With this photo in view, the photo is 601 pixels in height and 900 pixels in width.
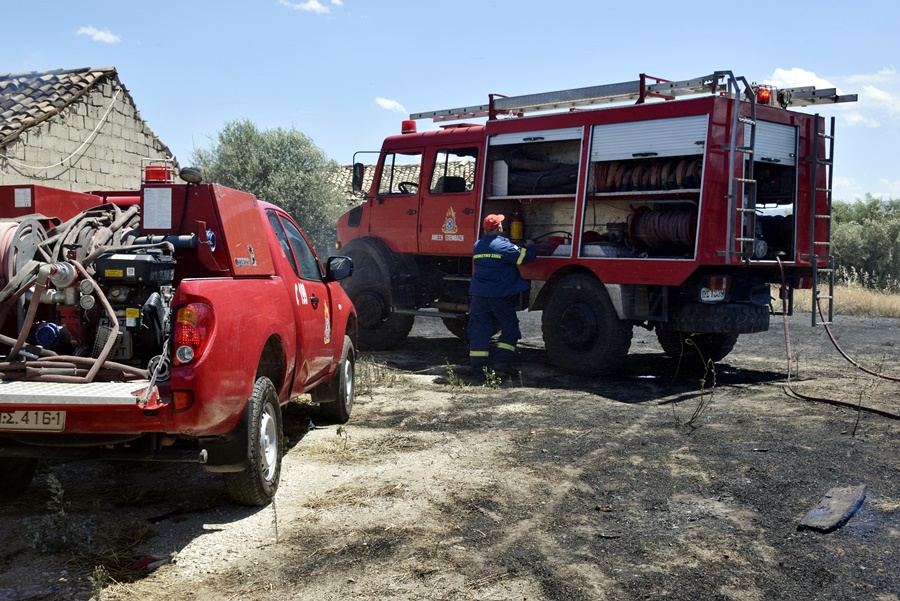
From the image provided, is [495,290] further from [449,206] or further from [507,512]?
[507,512]

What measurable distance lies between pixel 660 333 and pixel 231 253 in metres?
7.56

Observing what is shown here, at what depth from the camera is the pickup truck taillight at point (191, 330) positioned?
4355 millimetres

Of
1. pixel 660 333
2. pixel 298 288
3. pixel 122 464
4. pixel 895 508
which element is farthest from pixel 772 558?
pixel 660 333

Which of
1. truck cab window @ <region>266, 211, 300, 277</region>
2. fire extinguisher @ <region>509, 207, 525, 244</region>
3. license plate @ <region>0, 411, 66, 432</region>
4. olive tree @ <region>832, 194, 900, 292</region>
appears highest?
olive tree @ <region>832, 194, 900, 292</region>

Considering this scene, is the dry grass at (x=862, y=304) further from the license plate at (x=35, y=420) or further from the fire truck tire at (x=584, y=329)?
the license plate at (x=35, y=420)

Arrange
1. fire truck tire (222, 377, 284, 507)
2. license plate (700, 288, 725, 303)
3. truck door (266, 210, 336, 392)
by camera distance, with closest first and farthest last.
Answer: fire truck tire (222, 377, 284, 507) → truck door (266, 210, 336, 392) → license plate (700, 288, 725, 303)

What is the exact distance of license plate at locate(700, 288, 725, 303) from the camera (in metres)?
9.59

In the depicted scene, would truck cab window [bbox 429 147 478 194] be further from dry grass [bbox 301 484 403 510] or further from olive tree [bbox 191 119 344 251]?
olive tree [bbox 191 119 344 251]

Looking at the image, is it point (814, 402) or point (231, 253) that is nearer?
point (231, 253)

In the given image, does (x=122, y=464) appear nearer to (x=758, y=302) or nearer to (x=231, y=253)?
(x=231, y=253)

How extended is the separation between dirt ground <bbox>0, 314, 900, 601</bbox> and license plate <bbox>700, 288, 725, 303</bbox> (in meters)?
1.45

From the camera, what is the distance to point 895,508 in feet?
16.5

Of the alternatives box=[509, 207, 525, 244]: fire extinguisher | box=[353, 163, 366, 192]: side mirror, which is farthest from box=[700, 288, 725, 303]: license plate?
box=[353, 163, 366, 192]: side mirror

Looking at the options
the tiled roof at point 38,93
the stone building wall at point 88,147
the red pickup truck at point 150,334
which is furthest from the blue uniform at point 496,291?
the tiled roof at point 38,93
